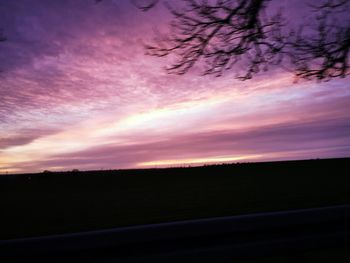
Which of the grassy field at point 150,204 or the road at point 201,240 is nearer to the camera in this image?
the road at point 201,240

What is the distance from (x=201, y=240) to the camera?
4.45m

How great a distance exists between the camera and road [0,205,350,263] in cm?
398

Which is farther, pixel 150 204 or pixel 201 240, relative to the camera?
pixel 150 204

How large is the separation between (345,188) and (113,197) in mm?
8155

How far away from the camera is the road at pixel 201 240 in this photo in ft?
A: 13.1

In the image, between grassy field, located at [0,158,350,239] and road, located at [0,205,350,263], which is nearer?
road, located at [0,205,350,263]

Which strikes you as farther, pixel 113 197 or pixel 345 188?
pixel 113 197

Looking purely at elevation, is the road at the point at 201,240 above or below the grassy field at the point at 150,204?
below

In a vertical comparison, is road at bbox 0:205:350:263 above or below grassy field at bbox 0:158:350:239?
below

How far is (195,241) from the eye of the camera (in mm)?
4426

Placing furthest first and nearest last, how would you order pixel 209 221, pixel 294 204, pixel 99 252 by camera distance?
1. pixel 294 204
2. pixel 209 221
3. pixel 99 252

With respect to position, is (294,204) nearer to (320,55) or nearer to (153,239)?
(320,55)

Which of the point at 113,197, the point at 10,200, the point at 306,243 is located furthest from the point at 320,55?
the point at 10,200

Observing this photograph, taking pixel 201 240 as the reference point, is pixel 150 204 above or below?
above
